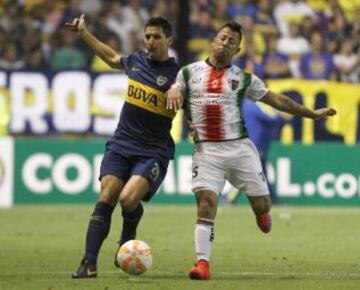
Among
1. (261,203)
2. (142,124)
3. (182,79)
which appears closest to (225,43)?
(182,79)

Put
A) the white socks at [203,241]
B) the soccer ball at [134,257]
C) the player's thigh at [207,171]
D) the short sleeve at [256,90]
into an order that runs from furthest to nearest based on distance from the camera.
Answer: the short sleeve at [256,90] < the player's thigh at [207,171] < the white socks at [203,241] < the soccer ball at [134,257]

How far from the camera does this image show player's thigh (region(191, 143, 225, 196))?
10.6m

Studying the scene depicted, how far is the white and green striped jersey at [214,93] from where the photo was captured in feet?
34.9

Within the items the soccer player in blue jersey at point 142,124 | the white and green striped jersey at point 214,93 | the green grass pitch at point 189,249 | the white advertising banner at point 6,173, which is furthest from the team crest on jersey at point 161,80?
the white advertising banner at point 6,173

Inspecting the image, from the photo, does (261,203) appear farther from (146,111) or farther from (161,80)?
(161,80)

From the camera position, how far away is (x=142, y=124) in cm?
1078

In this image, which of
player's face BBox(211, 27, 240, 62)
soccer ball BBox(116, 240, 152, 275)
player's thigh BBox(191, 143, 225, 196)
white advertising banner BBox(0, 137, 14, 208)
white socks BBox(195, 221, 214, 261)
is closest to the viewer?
soccer ball BBox(116, 240, 152, 275)

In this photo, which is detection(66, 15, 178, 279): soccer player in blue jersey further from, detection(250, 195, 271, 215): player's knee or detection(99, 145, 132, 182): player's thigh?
detection(250, 195, 271, 215): player's knee

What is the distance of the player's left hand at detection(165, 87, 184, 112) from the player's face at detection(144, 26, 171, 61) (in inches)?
17.5

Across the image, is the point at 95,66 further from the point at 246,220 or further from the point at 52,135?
the point at 246,220

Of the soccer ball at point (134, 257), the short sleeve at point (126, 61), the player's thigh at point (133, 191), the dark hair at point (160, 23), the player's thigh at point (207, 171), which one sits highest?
the dark hair at point (160, 23)

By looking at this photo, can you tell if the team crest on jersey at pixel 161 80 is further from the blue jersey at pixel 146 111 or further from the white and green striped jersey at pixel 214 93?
the white and green striped jersey at pixel 214 93

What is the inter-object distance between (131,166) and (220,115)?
92 centimetres

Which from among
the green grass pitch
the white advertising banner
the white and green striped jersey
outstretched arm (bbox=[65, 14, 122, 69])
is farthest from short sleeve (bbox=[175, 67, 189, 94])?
the white advertising banner
